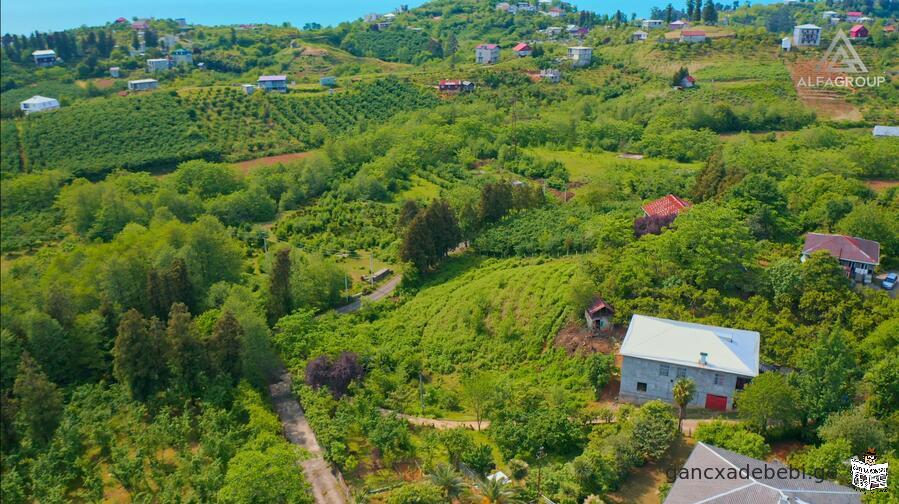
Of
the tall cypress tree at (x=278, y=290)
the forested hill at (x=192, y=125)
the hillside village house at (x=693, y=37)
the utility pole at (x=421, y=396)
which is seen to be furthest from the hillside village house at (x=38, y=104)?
the hillside village house at (x=693, y=37)

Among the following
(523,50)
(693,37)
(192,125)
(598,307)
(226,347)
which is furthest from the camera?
(523,50)

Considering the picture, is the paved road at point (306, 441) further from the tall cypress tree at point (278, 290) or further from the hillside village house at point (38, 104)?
the hillside village house at point (38, 104)

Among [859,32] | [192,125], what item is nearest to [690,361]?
[192,125]

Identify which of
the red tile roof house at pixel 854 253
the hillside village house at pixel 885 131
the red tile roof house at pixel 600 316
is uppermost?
the hillside village house at pixel 885 131

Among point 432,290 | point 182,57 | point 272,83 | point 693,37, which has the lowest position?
point 432,290

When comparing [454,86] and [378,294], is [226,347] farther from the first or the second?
[454,86]

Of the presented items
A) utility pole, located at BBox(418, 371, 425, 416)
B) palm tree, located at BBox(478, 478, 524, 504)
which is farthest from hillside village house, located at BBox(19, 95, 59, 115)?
palm tree, located at BBox(478, 478, 524, 504)

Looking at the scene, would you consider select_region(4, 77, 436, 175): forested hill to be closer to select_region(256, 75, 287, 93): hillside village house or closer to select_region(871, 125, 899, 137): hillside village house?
Answer: select_region(256, 75, 287, 93): hillside village house
